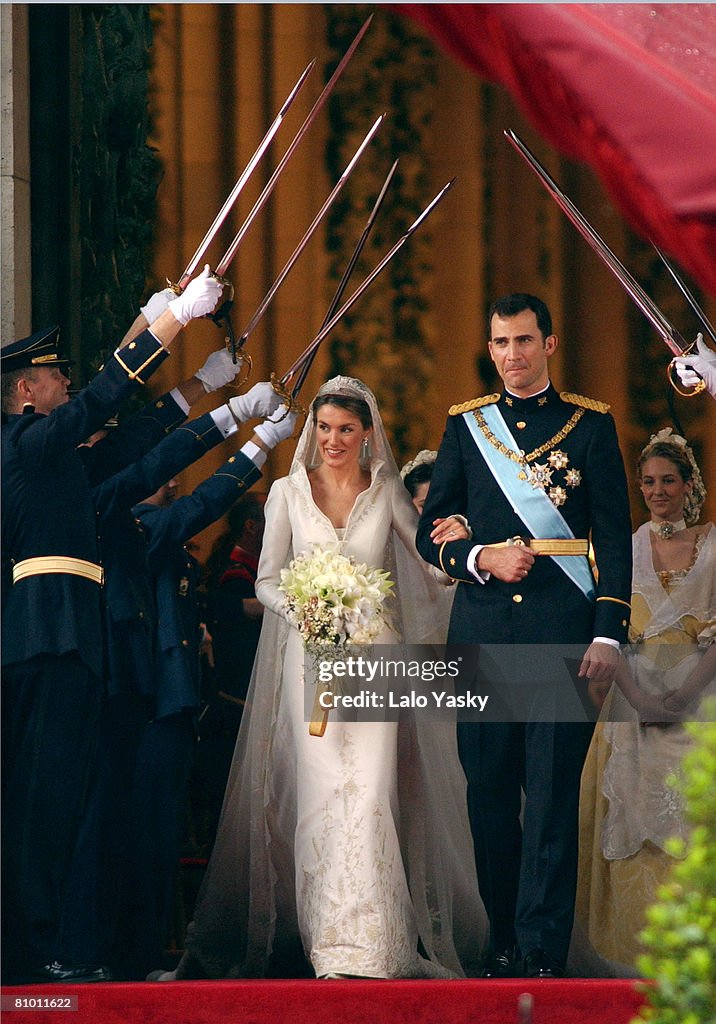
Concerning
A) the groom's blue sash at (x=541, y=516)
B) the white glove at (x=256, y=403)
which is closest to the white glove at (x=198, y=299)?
the white glove at (x=256, y=403)

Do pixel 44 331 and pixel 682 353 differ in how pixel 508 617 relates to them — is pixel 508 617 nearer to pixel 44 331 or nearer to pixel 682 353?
pixel 682 353

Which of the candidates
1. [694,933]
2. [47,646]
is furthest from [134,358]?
[694,933]

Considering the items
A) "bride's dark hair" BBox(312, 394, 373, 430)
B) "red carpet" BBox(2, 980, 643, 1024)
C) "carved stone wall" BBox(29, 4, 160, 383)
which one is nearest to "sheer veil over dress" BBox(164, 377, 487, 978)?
"bride's dark hair" BBox(312, 394, 373, 430)

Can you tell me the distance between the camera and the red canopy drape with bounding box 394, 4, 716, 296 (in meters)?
4.16

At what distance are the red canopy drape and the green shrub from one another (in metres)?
1.95

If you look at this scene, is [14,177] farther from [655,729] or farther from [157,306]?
[655,729]

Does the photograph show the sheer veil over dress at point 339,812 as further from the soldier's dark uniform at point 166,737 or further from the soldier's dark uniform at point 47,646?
the soldier's dark uniform at point 47,646

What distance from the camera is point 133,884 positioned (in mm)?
4723

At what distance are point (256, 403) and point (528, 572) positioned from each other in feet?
2.97

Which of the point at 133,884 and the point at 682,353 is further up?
the point at 682,353

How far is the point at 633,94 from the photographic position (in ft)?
14.0

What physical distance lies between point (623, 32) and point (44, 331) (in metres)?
1.60

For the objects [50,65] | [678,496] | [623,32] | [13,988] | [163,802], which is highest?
[50,65]

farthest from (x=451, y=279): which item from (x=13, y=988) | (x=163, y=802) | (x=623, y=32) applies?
(x=13, y=988)
